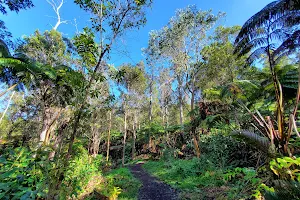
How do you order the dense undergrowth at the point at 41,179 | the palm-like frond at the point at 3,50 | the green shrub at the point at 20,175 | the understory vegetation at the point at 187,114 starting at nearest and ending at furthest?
the green shrub at the point at 20,175
the dense undergrowth at the point at 41,179
the understory vegetation at the point at 187,114
the palm-like frond at the point at 3,50

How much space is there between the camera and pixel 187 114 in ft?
31.6

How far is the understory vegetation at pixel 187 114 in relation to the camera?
109 inches

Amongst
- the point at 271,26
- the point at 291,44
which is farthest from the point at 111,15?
the point at 291,44

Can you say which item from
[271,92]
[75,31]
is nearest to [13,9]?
[75,31]

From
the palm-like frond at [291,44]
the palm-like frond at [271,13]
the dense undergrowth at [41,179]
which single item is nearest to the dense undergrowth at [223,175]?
the dense undergrowth at [41,179]

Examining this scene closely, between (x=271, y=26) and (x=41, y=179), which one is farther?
(x=271, y=26)

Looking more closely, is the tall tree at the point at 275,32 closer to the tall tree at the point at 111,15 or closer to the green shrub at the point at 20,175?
the tall tree at the point at 111,15

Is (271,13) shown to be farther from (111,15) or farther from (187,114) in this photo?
(187,114)

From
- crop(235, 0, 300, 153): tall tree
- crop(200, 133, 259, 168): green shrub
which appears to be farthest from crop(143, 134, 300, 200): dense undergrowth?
crop(235, 0, 300, 153): tall tree

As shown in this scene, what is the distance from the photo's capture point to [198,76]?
510 inches

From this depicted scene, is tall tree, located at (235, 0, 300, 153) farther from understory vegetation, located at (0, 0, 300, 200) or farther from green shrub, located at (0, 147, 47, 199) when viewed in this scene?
green shrub, located at (0, 147, 47, 199)

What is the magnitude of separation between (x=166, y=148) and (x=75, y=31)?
10011 mm

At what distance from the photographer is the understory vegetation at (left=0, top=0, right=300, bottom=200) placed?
277 cm

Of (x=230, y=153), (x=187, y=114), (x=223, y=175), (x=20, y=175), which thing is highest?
(x=187, y=114)
